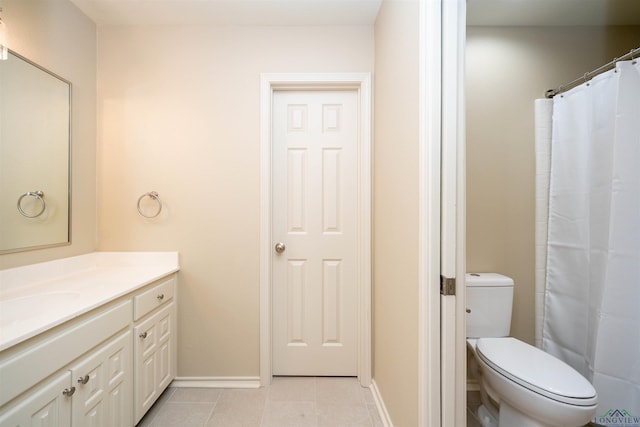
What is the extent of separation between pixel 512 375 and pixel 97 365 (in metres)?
1.86

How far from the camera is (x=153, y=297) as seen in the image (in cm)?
159

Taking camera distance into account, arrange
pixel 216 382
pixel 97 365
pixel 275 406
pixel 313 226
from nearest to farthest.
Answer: pixel 97 365, pixel 275 406, pixel 216 382, pixel 313 226

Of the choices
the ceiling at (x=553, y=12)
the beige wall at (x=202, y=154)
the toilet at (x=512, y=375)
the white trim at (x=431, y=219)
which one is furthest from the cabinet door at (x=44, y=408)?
the ceiling at (x=553, y=12)

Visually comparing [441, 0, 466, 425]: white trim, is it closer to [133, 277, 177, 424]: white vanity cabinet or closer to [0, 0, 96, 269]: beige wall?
[133, 277, 177, 424]: white vanity cabinet

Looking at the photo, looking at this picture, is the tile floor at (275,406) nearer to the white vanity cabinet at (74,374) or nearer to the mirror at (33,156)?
the white vanity cabinet at (74,374)

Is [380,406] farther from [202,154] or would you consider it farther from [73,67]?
[73,67]

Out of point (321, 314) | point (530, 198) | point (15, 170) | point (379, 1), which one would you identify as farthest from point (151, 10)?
point (530, 198)

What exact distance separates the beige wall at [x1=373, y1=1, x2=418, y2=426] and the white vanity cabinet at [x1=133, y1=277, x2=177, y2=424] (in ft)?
4.52

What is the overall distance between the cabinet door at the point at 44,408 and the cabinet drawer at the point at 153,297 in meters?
0.43

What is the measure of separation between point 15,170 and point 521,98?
119 inches
